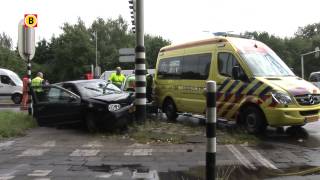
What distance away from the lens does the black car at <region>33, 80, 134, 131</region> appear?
39.6 feet

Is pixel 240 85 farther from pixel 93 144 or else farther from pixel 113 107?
pixel 93 144

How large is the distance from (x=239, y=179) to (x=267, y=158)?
1.72m

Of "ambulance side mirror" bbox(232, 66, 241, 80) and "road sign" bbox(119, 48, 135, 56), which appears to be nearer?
"ambulance side mirror" bbox(232, 66, 241, 80)

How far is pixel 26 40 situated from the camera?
55.0 feet

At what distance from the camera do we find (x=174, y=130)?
12.2m

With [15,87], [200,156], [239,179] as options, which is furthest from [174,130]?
[15,87]

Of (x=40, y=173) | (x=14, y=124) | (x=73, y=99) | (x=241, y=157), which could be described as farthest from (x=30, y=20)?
(x=241, y=157)

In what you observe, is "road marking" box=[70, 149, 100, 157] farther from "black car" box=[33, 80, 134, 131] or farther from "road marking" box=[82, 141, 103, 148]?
"black car" box=[33, 80, 134, 131]

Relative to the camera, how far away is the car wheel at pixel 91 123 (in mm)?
12209

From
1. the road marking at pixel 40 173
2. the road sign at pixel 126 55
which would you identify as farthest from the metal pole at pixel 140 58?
the road sign at pixel 126 55

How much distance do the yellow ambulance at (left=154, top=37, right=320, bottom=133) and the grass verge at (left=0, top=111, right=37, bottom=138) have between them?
4.00 metres

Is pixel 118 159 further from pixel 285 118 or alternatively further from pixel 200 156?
pixel 285 118

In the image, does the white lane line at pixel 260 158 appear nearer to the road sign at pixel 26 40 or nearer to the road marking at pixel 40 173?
the road marking at pixel 40 173

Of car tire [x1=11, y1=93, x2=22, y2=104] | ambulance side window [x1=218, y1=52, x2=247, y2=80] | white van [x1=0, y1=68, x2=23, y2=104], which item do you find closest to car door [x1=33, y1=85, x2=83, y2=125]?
ambulance side window [x1=218, y1=52, x2=247, y2=80]
